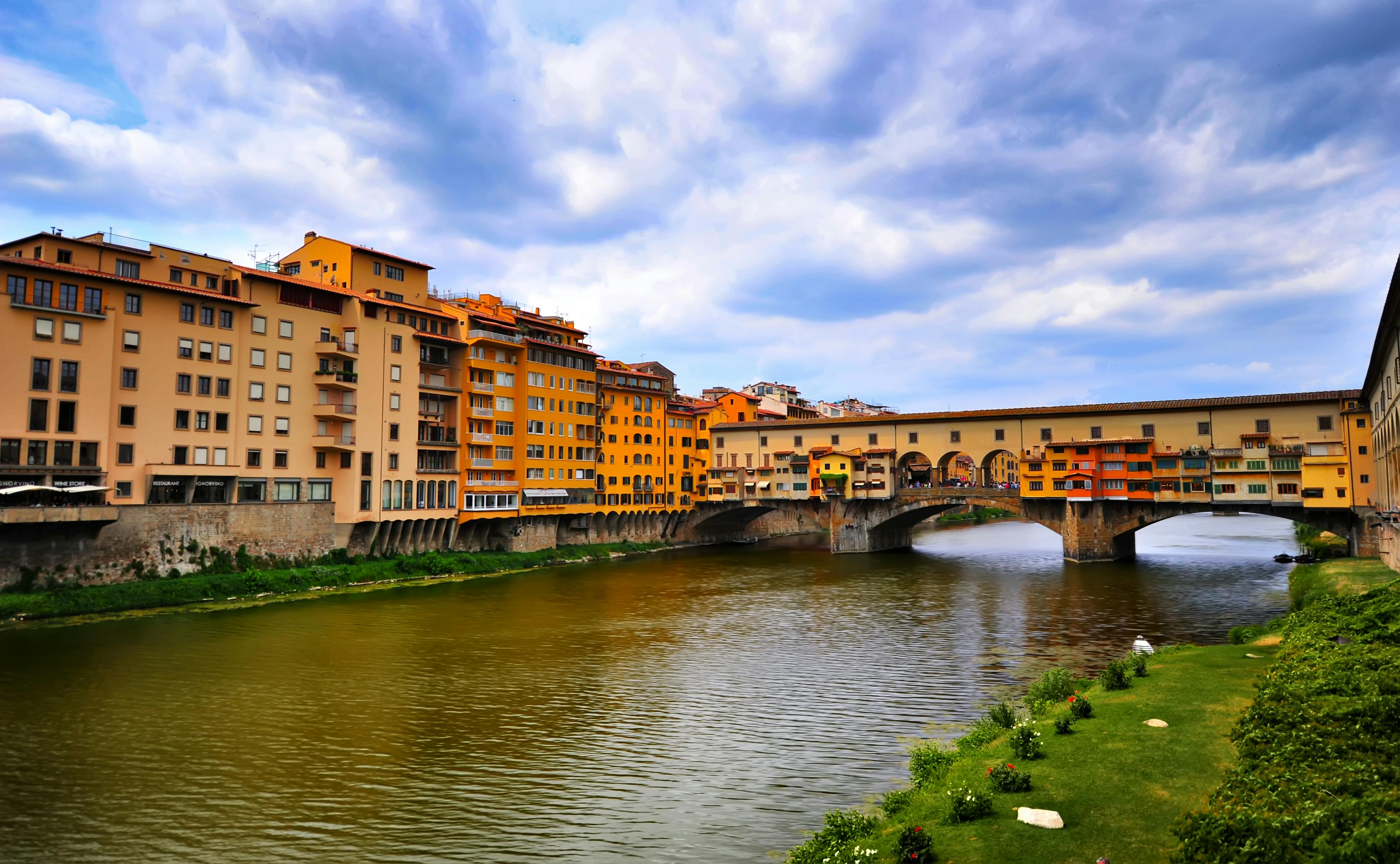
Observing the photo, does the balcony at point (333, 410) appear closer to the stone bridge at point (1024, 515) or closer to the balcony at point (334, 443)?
the balcony at point (334, 443)

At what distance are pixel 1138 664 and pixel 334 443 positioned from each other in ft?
174

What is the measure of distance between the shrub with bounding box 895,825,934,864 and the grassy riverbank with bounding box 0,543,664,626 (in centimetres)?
4494

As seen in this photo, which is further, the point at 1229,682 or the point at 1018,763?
the point at 1229,682

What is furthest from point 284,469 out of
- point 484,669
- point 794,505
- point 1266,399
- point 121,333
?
point 1266,399

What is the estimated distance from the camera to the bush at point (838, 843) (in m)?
13.6

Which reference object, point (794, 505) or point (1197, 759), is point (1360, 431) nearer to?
point (794, 505)

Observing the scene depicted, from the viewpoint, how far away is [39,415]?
146 feet

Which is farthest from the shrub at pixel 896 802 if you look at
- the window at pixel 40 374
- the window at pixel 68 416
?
the window at pixel 40 374

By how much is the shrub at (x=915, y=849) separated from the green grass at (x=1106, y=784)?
0.14m

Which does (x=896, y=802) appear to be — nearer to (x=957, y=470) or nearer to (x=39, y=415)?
(x=39, y=415)

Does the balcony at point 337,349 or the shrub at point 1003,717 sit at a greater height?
the balcony at point 337,349

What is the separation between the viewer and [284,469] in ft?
186

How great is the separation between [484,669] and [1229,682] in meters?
25.7

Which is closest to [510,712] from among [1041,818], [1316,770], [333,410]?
[1041,818]
